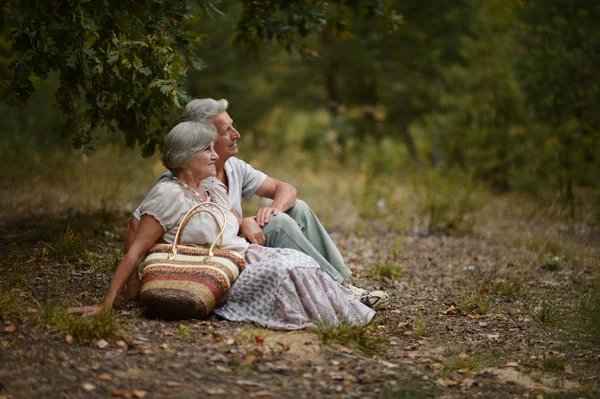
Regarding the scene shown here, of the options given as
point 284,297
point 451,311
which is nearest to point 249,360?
point 284,297

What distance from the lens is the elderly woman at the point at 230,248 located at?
167 inches

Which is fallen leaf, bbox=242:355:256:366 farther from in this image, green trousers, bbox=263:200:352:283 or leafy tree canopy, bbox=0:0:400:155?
leafy tree canopy, bbox=0:0:400:155

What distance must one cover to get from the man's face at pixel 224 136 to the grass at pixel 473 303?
2.14 metres

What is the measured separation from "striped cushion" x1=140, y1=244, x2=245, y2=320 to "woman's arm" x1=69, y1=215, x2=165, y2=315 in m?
0.06

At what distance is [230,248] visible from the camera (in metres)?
4.49

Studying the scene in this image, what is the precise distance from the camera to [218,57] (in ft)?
43.9

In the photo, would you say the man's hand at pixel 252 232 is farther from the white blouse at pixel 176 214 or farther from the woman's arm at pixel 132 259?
the woman's arm at pixel 132 259

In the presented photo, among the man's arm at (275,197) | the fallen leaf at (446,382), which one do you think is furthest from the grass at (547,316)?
the man's arm at (275,197)

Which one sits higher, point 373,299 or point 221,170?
point 221,170

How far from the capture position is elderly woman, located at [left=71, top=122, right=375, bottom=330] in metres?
4.24

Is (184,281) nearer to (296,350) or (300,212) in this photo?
(296,350)

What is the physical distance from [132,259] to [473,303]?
266 centimetres

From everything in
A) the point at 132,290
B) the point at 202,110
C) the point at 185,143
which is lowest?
the point at 132,290

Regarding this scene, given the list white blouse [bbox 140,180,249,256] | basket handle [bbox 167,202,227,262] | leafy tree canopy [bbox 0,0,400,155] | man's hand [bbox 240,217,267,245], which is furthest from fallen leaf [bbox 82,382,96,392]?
leafy tree canopy [bbox 0,0,400,155]
